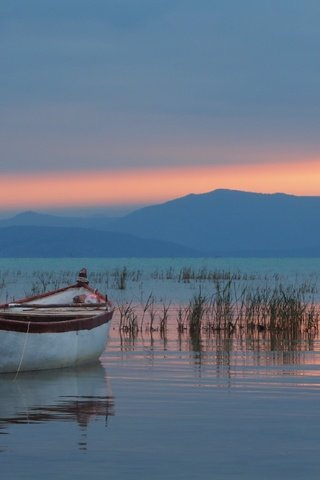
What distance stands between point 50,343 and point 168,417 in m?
5.39

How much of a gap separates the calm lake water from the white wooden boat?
10.4 inches

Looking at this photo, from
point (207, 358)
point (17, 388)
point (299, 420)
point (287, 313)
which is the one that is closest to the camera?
point (299, 420)

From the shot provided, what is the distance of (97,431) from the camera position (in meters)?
12.6

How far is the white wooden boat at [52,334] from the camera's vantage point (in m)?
17.9

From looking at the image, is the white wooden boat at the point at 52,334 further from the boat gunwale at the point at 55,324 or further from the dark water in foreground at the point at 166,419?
the dark water in foreground at the point at 166,419

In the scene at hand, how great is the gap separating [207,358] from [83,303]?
279 cm

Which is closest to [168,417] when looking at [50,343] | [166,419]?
[166,419]

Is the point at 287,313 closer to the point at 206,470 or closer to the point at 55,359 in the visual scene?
the point at 55,359

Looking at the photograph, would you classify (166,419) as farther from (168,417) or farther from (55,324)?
(55,324)

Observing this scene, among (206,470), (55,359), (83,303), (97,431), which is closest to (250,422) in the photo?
A: (97,431)

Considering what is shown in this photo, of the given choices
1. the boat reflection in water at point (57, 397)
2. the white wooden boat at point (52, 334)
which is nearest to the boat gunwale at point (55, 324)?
the white wooden boat at point (52, 334)

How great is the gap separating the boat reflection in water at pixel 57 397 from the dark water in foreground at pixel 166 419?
0.05 feet

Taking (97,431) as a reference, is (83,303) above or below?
above

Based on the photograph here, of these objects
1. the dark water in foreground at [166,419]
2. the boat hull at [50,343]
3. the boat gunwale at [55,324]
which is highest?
the boat gunwale at [55,324]
